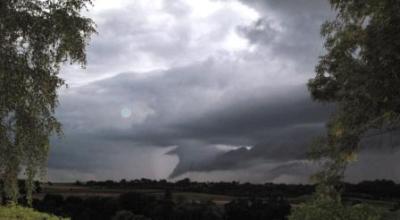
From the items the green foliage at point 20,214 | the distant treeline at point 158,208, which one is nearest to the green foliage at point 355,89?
the green foliage at point 20,214

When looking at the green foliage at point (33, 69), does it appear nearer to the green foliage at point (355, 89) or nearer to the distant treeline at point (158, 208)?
the green foliage at point (355, 89)

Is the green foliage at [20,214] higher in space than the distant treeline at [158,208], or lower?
lower

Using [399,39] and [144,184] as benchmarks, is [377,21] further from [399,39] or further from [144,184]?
[144,184]

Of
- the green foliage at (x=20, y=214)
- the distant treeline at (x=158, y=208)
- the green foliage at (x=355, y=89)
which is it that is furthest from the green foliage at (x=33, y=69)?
the distant treeline at (x=158, y=208)

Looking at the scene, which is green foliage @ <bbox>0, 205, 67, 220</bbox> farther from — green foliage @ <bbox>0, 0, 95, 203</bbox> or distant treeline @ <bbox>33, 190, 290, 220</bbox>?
distant treeline @ <bbox>33, 190, 290, 220</bbox>

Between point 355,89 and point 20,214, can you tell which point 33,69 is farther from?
point 355,89

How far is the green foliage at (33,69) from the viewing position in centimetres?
2933

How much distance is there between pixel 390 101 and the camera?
2816cm

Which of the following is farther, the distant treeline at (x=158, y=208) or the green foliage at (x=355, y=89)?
the distant treeline at (x=158, y=208)

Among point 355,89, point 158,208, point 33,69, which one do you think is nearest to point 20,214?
point 33,69

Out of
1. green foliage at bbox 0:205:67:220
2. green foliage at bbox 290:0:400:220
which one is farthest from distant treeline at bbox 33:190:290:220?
green foliage at bbox 0:205:67:220

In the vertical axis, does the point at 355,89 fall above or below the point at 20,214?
above

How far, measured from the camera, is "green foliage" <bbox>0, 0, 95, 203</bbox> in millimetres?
29328

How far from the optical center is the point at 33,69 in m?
30.1
